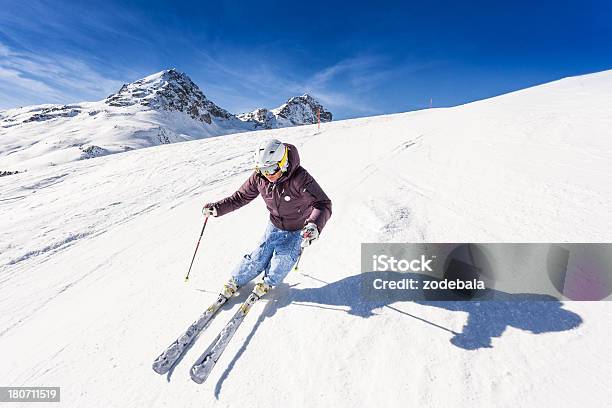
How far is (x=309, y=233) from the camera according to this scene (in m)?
3.72

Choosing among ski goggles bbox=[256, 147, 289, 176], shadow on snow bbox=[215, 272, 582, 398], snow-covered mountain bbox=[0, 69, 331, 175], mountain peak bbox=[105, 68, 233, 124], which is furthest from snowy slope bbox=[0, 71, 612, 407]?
mountain peak bbox=[105, 68, 233, 124]

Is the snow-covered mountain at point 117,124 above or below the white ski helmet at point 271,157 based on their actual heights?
above

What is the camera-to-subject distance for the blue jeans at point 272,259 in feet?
13.6

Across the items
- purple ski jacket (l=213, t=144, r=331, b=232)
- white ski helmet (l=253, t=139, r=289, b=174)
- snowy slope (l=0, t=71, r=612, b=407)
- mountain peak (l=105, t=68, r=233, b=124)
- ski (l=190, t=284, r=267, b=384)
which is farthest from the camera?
mountain peak (l=105, t=68, r=233, b=124)

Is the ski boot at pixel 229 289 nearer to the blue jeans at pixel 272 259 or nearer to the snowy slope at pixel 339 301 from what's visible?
the blue jeans at pixel 272 259

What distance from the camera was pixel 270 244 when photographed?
4363mm

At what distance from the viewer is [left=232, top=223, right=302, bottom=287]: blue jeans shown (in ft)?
13.6

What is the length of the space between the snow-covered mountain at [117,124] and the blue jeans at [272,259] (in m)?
50.8

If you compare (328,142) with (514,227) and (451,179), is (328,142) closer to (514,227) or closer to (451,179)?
(451,179)

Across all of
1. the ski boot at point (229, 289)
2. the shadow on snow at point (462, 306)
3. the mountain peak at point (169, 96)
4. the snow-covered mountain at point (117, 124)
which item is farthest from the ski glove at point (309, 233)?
the mountain peak at point (169, 96)

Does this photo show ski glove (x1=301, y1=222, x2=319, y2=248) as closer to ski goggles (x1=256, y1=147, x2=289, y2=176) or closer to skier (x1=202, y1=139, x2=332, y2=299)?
skier (x1=202, y1=139, x2=332, y2=299)

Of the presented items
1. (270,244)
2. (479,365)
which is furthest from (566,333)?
(270,244)

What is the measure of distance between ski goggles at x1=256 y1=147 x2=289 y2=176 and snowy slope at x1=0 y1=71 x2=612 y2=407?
1575mm

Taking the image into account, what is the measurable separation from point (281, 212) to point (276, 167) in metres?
0.66
